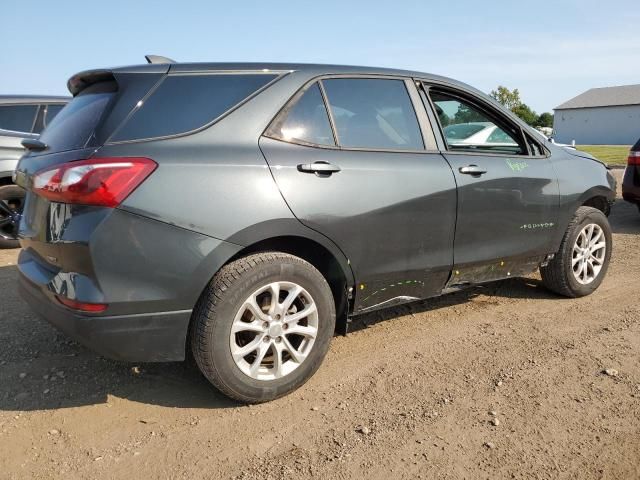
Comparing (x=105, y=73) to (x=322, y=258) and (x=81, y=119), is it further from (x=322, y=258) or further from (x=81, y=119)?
(x=322, y=258)

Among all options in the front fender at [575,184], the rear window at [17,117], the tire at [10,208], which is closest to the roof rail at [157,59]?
the front fender at [575,184]

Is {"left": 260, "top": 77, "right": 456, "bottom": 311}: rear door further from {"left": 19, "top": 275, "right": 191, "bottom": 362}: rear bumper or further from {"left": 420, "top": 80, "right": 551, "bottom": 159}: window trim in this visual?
{"left": 19, "top": 275, "right": 191, "bottom": 362}: rear bumper

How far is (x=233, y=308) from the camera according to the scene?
259 centimetres

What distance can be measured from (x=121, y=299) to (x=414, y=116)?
2151mm

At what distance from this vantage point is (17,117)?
6.41 m

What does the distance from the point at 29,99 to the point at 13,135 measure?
2.18 feet

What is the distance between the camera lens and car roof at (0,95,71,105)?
6384 mm

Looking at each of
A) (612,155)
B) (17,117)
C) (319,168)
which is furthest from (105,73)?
(612,155)

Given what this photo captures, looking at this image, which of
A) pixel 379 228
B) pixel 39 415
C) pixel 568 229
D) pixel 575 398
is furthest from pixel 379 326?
pixel 39 415

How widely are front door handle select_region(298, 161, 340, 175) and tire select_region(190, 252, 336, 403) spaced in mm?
479

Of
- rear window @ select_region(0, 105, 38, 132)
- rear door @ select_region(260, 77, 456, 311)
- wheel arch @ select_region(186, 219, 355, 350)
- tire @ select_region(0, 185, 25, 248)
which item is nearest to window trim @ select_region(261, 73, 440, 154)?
rear door @ select_region(260, 77, 456, 311)

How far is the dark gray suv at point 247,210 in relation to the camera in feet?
7.82

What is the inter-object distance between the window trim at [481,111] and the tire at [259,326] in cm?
141

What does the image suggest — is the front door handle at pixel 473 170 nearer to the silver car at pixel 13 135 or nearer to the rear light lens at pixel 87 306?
the rear light lens at pixel 87 306
